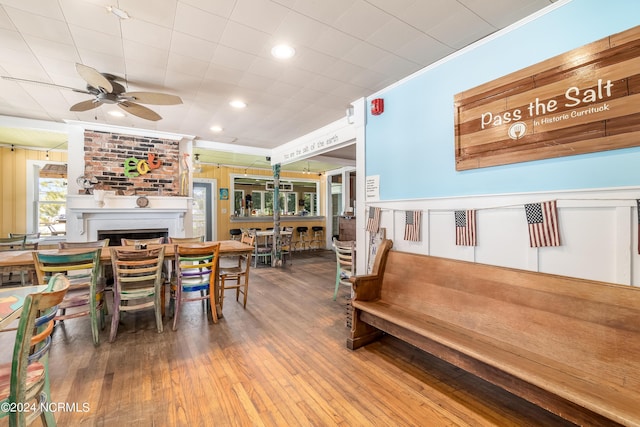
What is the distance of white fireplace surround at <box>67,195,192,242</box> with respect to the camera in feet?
14.6

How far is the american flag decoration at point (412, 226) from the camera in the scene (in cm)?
275

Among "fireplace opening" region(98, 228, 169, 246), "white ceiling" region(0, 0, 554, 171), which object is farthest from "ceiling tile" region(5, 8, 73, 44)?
"fireplace opening" region(98, 228, 169, 246)

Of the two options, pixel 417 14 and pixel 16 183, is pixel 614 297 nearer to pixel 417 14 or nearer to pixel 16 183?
pixel 417 14

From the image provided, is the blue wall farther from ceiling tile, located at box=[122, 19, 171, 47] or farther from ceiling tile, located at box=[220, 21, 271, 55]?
ceiling tile, located at box=[122, 19, 171, 47]

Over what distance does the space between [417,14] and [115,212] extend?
5.12 m

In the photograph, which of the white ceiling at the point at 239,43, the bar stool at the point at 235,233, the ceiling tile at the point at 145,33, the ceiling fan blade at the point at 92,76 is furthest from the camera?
the bar stool at the point at 235,233

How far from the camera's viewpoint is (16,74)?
293 cm

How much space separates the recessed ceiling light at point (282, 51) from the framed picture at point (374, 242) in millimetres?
2005

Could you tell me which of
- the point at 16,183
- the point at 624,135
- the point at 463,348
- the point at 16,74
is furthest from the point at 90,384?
the point at 16,183

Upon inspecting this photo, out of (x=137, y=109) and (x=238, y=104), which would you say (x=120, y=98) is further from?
(x=238, y=104)

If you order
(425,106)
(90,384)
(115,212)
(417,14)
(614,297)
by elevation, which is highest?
(417,14)

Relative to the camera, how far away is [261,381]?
2043mm

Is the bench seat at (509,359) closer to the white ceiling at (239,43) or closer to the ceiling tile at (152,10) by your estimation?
the white ceiling at (239,43)

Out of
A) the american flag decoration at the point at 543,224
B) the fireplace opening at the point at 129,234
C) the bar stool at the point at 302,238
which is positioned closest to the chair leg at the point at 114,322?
the fireplace opening at the point at 129,234
